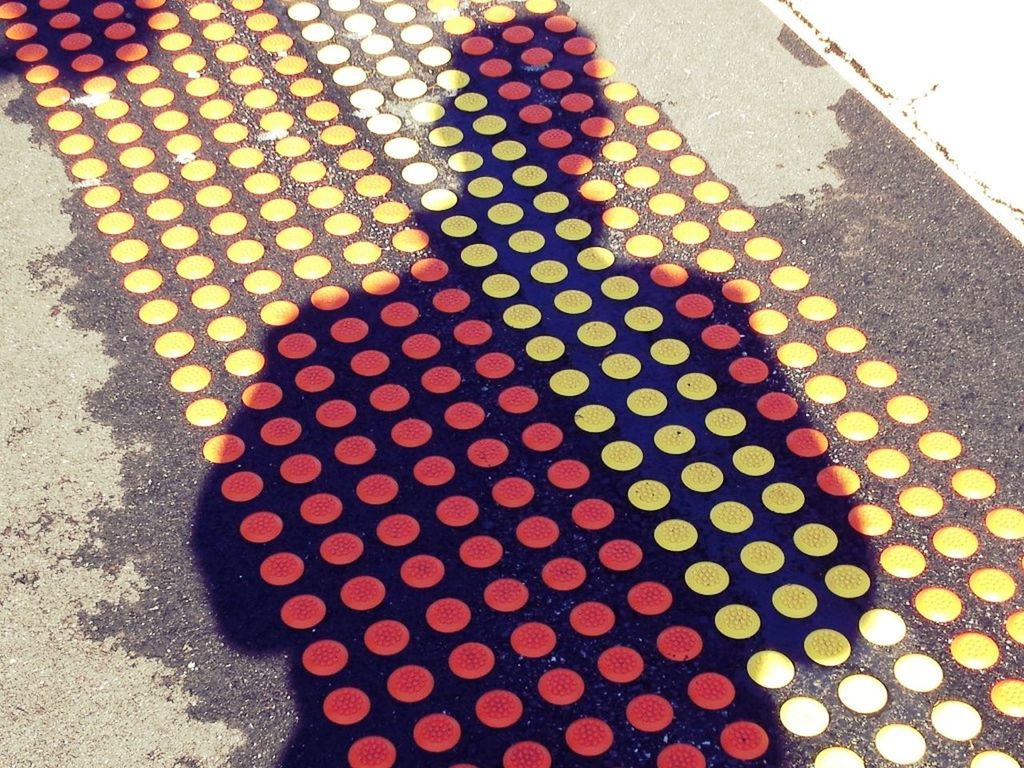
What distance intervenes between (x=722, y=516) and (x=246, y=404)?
Answer: 1.62 meters

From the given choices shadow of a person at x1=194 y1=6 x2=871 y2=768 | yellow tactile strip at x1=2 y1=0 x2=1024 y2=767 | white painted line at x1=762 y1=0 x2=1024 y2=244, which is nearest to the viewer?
shadow of a person at x1=194 y1=6 x2=871 y2=768

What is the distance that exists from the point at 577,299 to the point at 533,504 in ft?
3.18

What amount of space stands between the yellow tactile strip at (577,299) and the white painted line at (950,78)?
950mm

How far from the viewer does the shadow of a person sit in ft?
10.9

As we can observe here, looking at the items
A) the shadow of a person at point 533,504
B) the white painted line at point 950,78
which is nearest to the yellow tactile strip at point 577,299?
the shadow of a person at point 533,504

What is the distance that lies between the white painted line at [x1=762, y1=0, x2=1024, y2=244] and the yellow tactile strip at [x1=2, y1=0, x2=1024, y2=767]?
950 mm

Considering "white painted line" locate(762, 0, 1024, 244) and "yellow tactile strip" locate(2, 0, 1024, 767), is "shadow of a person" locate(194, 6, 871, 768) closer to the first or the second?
"yellow tactile strip" locate(2, 0, 1024, 767)

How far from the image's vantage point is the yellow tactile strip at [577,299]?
136 inches

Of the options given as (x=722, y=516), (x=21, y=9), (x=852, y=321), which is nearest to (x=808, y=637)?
(x=722, y=516)

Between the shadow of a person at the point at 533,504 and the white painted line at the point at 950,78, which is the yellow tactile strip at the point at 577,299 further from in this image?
the white painted line at the point at 950,78

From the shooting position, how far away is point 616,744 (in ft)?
10.6

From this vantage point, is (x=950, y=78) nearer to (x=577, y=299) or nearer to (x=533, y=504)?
(x=577, y=299)

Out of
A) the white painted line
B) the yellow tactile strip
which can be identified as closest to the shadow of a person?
the yellow tactile strip

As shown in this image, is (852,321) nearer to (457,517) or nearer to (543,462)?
(543,462)
